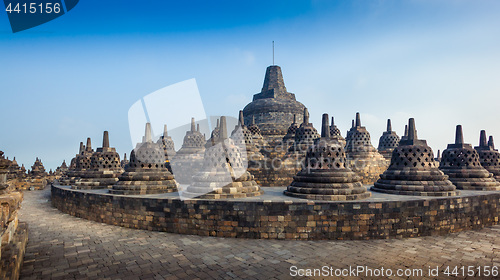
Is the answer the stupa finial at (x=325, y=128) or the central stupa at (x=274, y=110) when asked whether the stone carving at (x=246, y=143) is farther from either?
the stupa finial at (x=325, y=128)

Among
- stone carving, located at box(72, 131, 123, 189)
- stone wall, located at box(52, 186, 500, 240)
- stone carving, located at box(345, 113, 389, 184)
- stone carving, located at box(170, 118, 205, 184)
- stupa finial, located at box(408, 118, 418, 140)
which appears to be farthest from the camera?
stone carving, located at box(170, 118, 205, 184)

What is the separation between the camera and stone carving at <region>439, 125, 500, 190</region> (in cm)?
1214

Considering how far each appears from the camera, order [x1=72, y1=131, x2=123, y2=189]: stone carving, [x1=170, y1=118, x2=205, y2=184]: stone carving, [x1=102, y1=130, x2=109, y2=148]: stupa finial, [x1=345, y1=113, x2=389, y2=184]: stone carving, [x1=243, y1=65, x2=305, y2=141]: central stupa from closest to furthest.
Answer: [x1=72, y1=131, x2=123, y2=189]: stone carving, [x1=102, y1=130, x2=109, y2=148]: stupa finial, [x1=345, y1=113, x2=389, y2=184]: stone carving, [x1=170, y1=118, x2=205, y2=184]: stone carving, [x1=243, y1=65, x2=305, y2=141]: central stupa

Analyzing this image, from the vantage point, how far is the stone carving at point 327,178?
8.89m

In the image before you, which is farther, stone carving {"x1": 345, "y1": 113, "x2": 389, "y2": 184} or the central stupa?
the central stupa

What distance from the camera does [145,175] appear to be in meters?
11.1

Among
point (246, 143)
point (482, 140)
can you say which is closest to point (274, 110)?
point (246, 143)

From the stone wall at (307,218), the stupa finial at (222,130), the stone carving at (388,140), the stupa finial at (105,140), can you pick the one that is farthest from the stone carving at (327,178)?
the stone carving at (388,140)

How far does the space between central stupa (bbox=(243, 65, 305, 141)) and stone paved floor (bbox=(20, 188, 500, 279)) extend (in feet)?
59.5

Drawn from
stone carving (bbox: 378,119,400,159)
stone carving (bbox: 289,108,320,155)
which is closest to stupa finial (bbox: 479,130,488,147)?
stone carving (bbox: 378,119,400,159)

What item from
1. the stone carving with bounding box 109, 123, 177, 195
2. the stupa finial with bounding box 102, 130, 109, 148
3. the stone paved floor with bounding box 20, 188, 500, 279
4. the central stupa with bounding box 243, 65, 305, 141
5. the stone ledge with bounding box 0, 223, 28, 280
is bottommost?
the stone paved floor with bounding box 20, 188, 500, 279

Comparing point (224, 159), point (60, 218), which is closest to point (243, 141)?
point (224, 159)

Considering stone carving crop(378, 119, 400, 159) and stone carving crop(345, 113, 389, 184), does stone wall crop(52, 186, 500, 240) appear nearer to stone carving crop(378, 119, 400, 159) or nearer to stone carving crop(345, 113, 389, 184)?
stone carving crop(345, 113, 389, 184)

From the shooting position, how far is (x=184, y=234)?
8.42 meters
